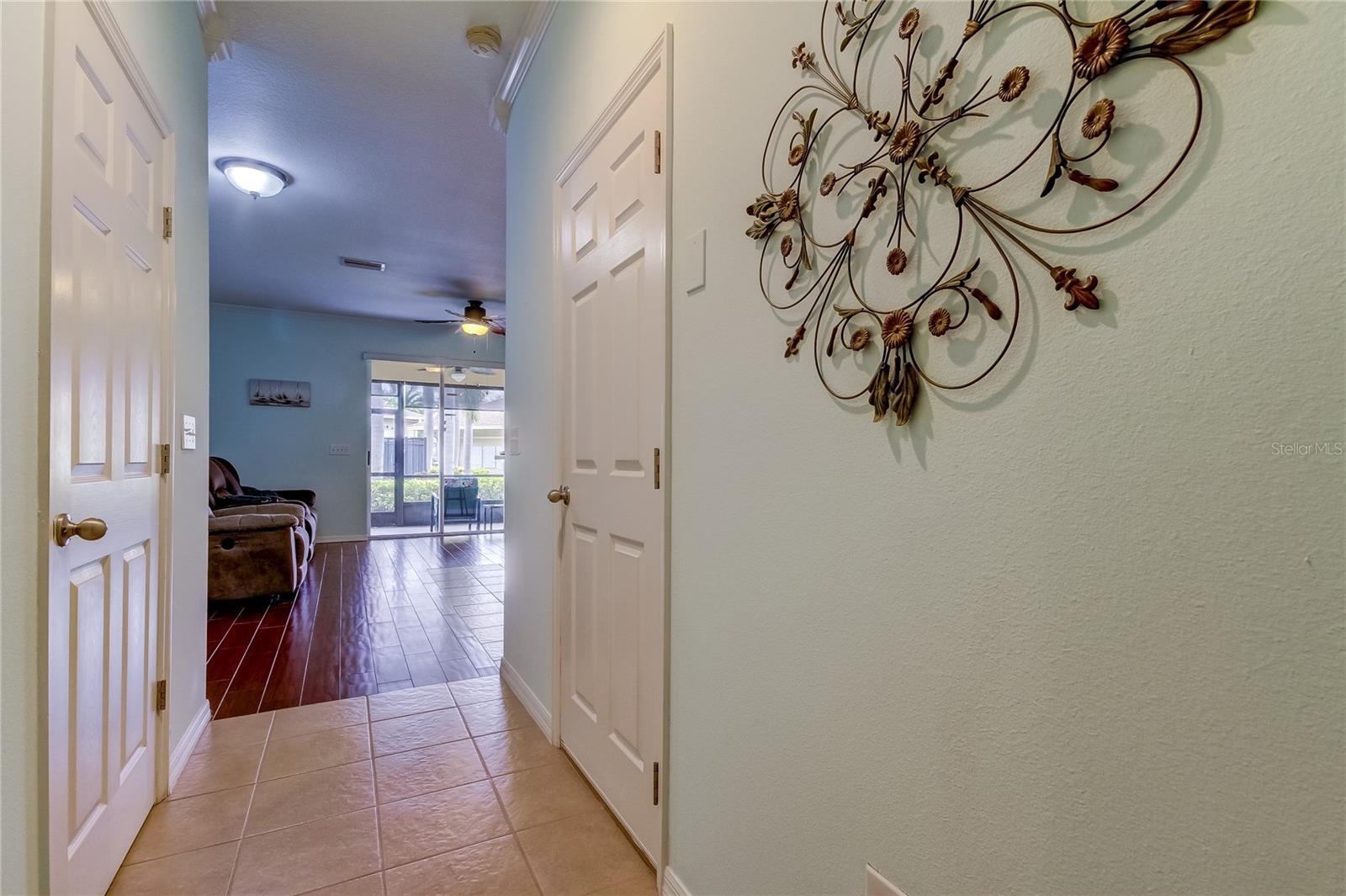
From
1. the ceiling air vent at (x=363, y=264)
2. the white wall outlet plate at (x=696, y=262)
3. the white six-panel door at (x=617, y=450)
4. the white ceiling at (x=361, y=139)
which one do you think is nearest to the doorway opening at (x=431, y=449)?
the white ceiling at (x=361, y=139)

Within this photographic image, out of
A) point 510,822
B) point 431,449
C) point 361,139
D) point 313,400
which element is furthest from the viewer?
point 431,449

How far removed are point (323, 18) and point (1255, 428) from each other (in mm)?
3065

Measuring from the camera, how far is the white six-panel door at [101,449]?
1168 mm

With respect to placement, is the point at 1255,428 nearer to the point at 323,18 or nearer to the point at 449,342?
the point at 323,18

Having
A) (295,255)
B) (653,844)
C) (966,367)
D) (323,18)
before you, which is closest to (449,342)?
(295,255)

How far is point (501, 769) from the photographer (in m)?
1.99

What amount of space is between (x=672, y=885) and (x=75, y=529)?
4.96 ft

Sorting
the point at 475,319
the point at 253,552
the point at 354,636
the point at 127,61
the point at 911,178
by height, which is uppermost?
the point at 475,319

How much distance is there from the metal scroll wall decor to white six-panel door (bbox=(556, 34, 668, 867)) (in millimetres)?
482

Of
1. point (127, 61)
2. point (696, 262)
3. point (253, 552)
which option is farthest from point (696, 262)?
point (253, 552)

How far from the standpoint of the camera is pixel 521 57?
247 cm

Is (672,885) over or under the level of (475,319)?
under

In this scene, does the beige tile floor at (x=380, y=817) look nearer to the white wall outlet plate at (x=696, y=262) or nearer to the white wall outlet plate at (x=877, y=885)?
the white wall outlet plate at (x=877, y=885)

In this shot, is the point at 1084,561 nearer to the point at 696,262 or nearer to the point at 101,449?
the point at 696,262
